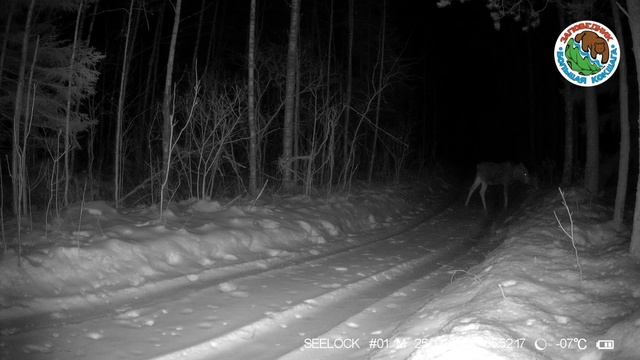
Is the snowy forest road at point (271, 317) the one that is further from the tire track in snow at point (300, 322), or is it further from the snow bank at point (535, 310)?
the snow bank at point (535, 310)

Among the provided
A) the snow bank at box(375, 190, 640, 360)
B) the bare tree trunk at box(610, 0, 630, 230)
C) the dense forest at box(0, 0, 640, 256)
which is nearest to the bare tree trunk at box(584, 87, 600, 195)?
the dense forest at box(0, 0, 640, 256)

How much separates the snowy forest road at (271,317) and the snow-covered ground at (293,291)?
0.09ft

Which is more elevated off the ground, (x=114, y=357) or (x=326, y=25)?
(x=326, y=25)

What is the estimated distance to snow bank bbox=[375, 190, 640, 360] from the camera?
4.49 meters

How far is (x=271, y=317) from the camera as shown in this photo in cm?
616

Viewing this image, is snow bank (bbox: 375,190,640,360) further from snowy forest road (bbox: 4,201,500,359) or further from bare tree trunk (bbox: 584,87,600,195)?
bare tree trunk (bbox: 584,87,600,195)

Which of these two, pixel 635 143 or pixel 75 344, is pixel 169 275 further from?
pixel 635 143

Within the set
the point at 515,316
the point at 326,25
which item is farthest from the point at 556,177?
the point at 515,316

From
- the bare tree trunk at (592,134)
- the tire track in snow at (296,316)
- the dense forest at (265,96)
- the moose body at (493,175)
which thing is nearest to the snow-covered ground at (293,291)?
the tire track in snow at (296,316)

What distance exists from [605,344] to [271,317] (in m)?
3.77

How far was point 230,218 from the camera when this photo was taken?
1116 centimetres

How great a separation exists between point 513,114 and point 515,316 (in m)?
63.6

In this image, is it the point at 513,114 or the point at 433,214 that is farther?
the point at 513,114

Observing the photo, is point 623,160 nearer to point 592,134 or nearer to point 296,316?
point 592,134
